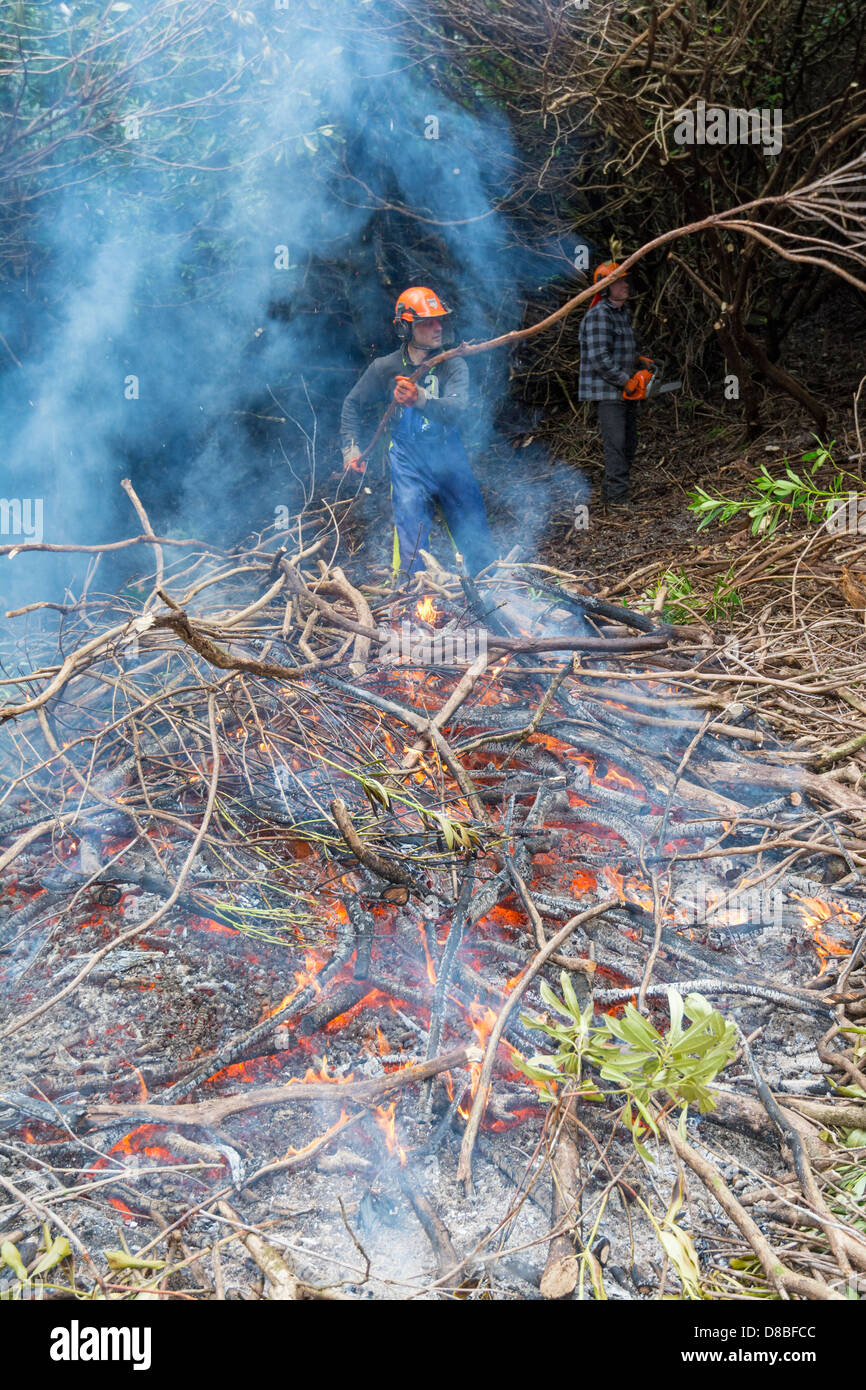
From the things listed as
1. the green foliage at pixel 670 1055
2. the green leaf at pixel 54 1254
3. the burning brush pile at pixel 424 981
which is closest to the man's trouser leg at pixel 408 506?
the burning brush pile at pixel 424 981

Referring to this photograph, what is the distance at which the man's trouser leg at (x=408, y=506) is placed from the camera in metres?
5.42

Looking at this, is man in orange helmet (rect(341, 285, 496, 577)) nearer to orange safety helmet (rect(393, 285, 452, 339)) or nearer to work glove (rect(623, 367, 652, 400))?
orange safety helmet (rect(393, 285, 452, 339))

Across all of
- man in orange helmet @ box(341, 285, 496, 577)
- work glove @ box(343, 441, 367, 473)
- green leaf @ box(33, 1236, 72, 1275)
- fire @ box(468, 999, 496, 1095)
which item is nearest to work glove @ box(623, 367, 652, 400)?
man in orange helmet @ box(341, 285, 496, 577)

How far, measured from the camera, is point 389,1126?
2.17 meters

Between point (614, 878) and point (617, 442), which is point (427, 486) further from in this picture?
point (614, 878)

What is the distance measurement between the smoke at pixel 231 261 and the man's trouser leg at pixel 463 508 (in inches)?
35.5

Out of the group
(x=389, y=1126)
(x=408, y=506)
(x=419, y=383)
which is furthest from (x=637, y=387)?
(x=389, y=1126)

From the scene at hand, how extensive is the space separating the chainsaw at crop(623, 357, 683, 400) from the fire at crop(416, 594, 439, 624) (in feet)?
13.9

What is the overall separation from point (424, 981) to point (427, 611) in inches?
88.6

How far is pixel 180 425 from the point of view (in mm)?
7801

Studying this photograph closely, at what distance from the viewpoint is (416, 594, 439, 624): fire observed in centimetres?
439

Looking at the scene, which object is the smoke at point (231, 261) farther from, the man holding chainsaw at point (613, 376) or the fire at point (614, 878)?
the fire at point (614, 878)
